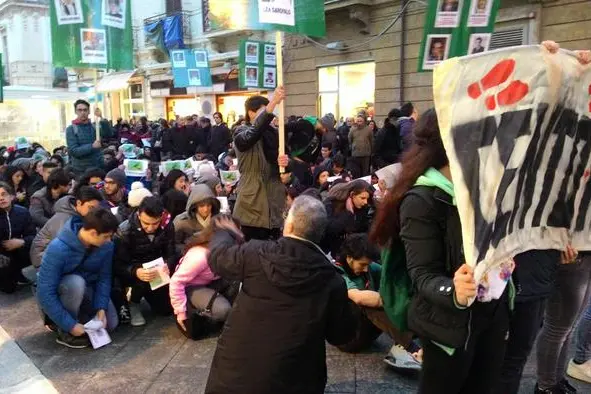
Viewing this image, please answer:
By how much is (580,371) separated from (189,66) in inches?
512

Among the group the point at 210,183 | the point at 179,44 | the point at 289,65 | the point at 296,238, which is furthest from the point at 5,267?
the point at 179,44

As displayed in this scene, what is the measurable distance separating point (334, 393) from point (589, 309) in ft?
5.21

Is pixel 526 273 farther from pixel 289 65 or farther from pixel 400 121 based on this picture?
pixel 289 65

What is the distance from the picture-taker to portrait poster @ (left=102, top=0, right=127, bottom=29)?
8.68 m

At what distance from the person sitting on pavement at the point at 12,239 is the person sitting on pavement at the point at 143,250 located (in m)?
1.36

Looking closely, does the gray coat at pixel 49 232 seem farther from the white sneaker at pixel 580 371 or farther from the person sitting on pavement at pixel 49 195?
the white sneaker at pixel 580 371

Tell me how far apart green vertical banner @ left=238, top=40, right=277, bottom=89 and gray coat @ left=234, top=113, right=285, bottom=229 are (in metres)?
8.10

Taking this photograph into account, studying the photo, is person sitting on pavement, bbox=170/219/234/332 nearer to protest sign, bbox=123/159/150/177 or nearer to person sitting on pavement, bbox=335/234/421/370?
person sitting on pavement, bbox=335/234/421/370

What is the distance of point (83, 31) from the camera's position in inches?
330

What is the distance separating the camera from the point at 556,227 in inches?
78.8

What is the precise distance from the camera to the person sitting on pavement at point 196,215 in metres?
4.63

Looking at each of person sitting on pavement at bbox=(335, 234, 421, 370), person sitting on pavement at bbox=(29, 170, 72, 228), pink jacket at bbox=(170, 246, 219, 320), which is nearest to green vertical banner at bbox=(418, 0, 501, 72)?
person sitting on pavement at bbox=(335, 234, 421, 370)

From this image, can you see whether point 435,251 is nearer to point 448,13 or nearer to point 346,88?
point 448,13

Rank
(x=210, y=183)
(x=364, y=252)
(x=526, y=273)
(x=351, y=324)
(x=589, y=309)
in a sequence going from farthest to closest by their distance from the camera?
1. (x=210, y=183)
2. (x=364, y=252)
3. (x=589, y=309)
4. (x=351, y=324)
5. (x=526, y=273)
